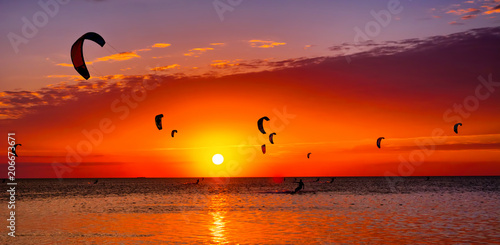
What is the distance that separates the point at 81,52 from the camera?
22.9 m

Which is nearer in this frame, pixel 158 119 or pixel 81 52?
pixel 81 52

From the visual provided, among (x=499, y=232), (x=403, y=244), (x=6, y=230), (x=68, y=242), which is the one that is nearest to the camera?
(x=403, y=244)

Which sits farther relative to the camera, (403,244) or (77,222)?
(77,222)

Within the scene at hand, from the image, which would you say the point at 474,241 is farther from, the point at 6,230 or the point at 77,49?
the point at 6,230

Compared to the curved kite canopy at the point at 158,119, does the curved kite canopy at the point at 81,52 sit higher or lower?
→ higher

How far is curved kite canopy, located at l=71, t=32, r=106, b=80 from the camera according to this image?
22375 millimetres

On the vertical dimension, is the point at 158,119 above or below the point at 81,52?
below

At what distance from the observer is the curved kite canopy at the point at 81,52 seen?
73.4ft

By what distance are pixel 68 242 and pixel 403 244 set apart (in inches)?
575

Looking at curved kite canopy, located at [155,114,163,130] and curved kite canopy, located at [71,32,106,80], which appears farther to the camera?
curved kite canopy, located at [155,114,163,130]

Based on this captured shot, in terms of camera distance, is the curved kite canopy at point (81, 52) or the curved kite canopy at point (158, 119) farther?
the curved kite canopy at point (158, 119)

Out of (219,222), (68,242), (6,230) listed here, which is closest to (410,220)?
(219,222)

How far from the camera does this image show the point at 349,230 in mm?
25297

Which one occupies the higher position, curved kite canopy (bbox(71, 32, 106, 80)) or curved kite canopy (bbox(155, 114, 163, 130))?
curved kite canopy (bbox(71, 32, 106, 80))
